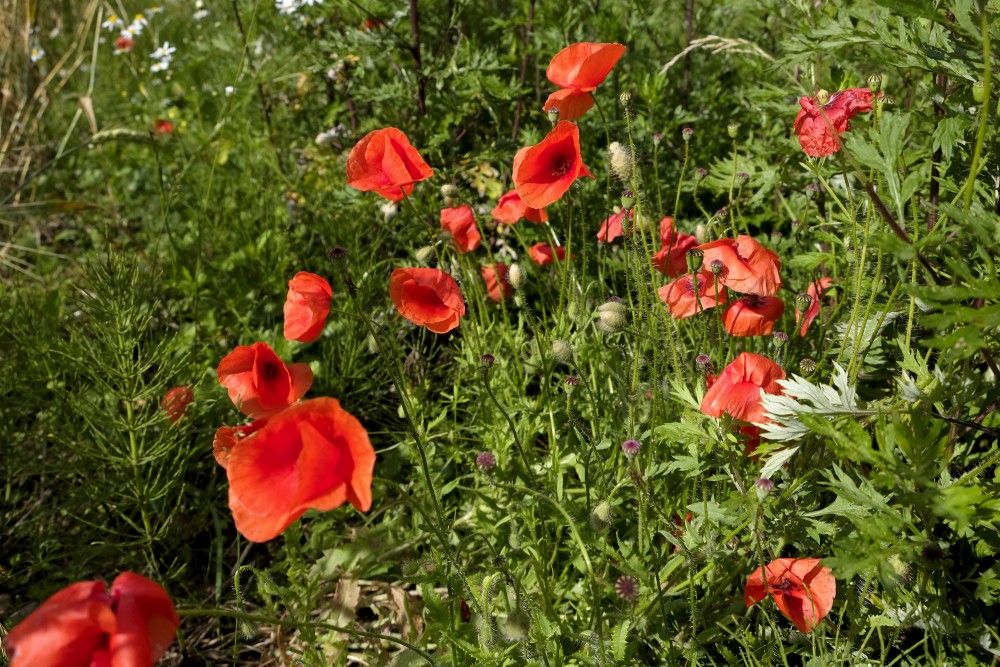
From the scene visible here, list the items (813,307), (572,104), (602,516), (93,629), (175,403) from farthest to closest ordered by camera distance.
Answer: (175,403), (813,307), (572,104), (602,516), (93,629)

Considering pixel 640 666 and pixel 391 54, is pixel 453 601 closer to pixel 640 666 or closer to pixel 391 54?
pixel 640 666

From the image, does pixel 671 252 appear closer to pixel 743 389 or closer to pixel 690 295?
pixel 690 295

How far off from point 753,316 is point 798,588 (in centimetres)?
58

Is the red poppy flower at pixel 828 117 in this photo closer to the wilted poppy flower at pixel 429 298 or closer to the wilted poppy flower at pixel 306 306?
the wilted poppy flower at pixel 429 298

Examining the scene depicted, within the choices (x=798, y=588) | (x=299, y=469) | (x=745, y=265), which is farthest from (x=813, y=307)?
(x=299, y=469)

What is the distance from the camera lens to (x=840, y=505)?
5.10 ft

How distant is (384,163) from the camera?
6.47ft

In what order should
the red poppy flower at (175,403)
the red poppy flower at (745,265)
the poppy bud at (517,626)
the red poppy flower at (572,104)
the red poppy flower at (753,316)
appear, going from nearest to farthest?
the poppy bud at (517,626), the red poppy flower at (745,265), the red poppy flower at (753,316), the red poppy flower at (572,104), the red poppy flower at (175,403)

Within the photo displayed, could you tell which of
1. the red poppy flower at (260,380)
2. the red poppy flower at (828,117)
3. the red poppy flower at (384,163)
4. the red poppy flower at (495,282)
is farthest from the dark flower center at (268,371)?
the red poppy flower at (828,117)

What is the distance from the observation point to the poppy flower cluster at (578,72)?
1814 mm

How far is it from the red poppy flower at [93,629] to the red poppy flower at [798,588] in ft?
3.55

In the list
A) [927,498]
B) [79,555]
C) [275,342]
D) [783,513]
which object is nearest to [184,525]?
[79,555]

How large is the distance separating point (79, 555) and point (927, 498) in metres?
2.16

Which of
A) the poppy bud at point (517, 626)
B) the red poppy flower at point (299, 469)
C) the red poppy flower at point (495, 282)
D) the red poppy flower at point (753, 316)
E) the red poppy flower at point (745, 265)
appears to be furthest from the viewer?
the red poppy flower at point (495, 282)
